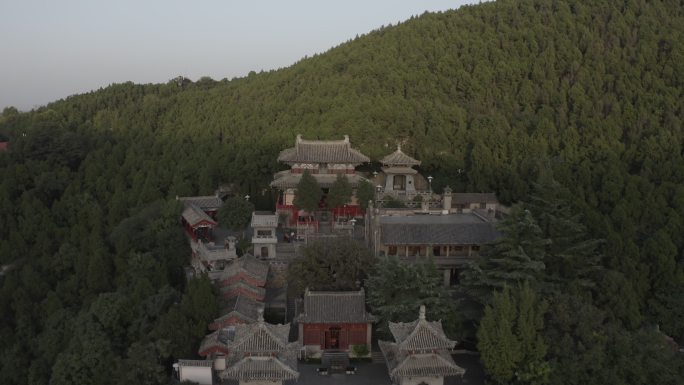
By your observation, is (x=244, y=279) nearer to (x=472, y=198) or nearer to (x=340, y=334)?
(x=340, y=334)

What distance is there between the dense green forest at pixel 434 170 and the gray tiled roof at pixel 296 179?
2.54m

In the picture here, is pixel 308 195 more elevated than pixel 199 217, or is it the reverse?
pixel 308 195

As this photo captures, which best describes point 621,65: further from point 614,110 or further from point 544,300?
point 544,300

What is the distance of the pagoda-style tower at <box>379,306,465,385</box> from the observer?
587 inches

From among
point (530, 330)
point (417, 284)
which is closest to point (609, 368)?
point (530, 330)

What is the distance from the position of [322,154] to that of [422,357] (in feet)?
53.9

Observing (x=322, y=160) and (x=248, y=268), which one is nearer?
(x=248, y=268)

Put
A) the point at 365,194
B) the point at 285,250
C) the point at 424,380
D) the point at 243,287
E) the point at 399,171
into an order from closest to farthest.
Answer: the point at 424,380 → the point at 243,287 → the point at 285,250 → the point at 365,194 → the point at 399,171

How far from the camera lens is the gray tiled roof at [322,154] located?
29.4 m

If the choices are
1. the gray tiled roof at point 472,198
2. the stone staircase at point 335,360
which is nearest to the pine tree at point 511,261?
the stone staircase at point 335,360

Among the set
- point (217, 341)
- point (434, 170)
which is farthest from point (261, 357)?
point (434, 170)

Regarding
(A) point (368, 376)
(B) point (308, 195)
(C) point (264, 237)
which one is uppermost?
(B) point (308, 195)

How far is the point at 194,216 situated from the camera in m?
25.1

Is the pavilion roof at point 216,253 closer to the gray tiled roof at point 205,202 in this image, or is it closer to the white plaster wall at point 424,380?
the gray tiled roof at point 205,202
